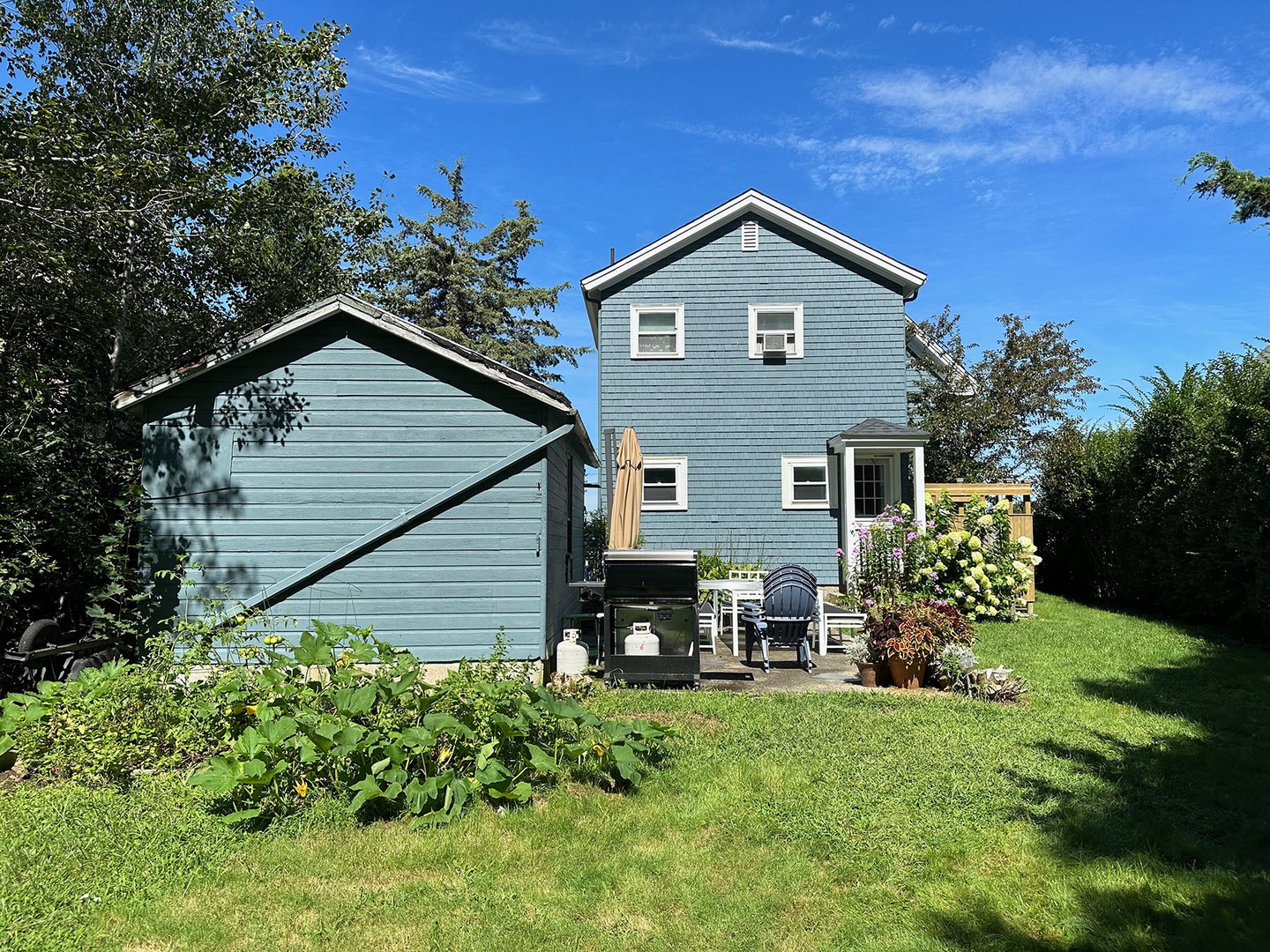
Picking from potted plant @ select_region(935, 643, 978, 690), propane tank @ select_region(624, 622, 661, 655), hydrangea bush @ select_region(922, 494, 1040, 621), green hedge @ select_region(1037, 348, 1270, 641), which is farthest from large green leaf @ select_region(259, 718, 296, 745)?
green hedge @ select_region(1037, 348, 1270, 641)

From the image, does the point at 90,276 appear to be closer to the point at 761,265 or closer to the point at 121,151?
the point at 121,151

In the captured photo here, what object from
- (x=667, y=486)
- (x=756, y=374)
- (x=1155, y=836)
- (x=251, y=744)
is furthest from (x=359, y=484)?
(x=756, y=374)

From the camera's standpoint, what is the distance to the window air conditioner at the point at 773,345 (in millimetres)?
15766

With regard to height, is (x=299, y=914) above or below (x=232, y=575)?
below

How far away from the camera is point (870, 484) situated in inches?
630

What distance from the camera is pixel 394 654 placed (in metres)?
5.26

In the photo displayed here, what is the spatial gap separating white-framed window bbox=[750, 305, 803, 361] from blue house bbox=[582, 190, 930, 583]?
3cm

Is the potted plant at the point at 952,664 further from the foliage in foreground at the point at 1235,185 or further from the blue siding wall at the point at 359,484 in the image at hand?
the foliage in foreground at the point at 1235,185

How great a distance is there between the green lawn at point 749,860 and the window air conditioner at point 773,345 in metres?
11.0

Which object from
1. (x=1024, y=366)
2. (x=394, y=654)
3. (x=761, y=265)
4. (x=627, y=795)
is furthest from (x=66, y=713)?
(x=1024, y=366)

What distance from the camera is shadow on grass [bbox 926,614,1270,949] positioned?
3.08 metres

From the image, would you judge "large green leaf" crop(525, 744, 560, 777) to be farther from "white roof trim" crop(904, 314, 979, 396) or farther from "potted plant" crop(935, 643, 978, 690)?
"white roof trim" crop(904, 314, 979, 396)

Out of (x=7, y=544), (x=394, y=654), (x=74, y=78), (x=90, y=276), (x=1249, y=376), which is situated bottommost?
(x=394, y=654)

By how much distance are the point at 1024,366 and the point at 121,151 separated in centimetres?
1941
